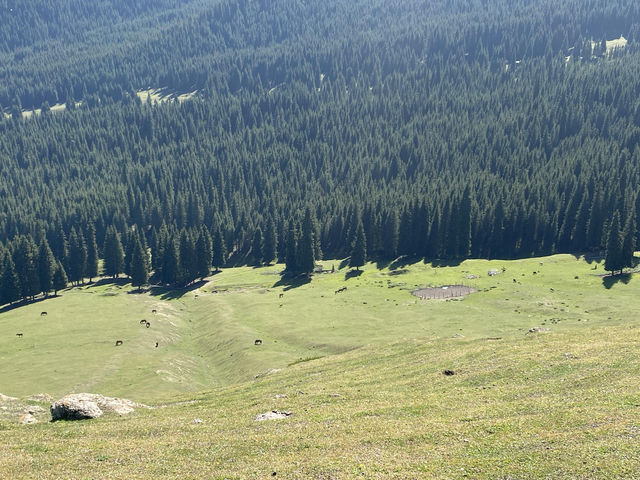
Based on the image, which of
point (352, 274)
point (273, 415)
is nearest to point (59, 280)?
point (352, 274)

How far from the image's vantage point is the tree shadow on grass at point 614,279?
109 metres

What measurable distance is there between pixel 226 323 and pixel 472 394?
7333 centimetres

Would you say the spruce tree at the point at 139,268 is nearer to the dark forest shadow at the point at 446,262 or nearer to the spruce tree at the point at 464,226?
the dark forest shadow at the point at 446,262

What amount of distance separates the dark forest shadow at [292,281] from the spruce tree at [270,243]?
23755 millimetres

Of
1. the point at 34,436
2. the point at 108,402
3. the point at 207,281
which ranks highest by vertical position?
the point at 34,436

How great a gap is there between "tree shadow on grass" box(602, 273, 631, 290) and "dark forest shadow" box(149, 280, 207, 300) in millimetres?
105194

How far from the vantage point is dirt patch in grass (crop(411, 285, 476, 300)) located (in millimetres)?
112312

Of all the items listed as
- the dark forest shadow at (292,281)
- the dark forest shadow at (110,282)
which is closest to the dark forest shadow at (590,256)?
the dark forest shadow at (292,281)

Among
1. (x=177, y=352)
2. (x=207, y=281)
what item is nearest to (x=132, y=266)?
(x=207, y=281)

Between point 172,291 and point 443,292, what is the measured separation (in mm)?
79366

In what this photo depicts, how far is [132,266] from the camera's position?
15438 cm

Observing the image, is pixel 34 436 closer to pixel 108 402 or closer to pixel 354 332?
pixel 108 402

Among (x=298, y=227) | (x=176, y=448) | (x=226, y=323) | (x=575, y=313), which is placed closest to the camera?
(x=176, y=448)

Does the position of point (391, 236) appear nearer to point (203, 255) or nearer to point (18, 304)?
point (203, 255)
